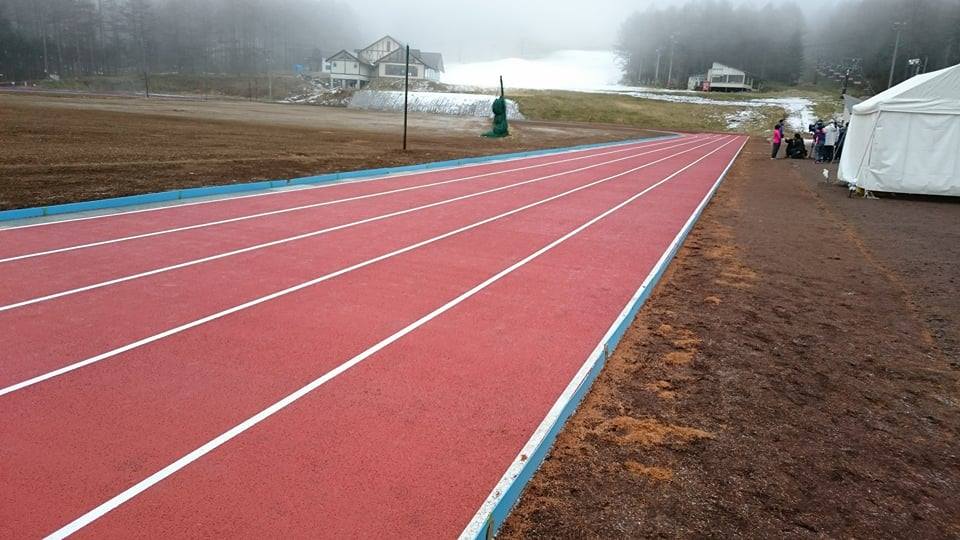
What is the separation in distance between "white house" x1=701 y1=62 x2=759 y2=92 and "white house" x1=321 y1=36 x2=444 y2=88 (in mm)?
40383

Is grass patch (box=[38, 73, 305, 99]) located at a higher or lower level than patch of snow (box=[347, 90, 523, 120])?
higher

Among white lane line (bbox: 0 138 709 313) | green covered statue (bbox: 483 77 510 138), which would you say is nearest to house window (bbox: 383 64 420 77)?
green covered statue (bbox: 483 77 510 138)

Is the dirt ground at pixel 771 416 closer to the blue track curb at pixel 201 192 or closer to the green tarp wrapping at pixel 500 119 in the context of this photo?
the blue track curb at pixel 201 192

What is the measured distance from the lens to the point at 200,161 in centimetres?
1455

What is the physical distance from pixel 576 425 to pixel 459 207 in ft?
24.3

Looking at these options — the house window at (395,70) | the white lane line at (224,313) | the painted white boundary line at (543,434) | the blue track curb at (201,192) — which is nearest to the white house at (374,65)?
the house window at (395,70)

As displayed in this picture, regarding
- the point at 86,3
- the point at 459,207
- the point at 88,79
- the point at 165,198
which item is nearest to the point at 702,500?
the point at 459,207

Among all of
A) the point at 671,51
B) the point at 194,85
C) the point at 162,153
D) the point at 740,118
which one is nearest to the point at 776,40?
the point at 671,51

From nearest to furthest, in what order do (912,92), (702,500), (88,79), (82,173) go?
(702,500) → (82,173) → (912,92) → (88,79)

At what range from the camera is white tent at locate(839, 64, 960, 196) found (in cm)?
1333

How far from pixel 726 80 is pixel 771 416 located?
9330 cm

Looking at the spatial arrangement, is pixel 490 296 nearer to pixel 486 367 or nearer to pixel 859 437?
pixel 486 367

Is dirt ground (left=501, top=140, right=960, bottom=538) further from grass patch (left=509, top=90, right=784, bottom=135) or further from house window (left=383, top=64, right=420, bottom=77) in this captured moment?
house window (left=383, top=64, right=420, bottom=77)

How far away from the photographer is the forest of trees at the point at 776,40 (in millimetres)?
81438
